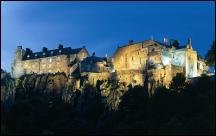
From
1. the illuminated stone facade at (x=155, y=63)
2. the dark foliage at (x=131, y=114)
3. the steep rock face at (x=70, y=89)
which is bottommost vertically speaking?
the dark foliage at (x=131, y=114)

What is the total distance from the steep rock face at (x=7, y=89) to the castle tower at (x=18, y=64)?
7.78 metres

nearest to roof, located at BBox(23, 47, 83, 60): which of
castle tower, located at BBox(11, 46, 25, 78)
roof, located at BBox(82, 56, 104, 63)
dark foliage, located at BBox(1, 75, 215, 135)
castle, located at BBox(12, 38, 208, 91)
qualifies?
castle, located at BBox(12, 38, 208, 91)

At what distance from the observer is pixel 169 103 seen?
80750 mm

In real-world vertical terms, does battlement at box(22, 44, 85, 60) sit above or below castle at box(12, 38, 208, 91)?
above

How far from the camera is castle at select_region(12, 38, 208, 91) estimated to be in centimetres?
9900

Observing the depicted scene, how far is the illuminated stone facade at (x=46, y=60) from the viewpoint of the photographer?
119 m

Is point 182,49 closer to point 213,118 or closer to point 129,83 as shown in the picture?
point 129,83

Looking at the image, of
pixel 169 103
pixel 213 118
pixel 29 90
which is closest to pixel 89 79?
pixel 29 90

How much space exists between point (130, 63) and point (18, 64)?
3011 cm

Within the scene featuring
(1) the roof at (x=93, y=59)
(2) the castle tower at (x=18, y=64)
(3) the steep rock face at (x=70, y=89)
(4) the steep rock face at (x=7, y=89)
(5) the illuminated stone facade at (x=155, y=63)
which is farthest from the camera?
(2) the castle tower at (x=18, y=64)

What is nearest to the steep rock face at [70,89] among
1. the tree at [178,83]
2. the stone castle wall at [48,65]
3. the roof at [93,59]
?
the stone castle wall at [48,65]

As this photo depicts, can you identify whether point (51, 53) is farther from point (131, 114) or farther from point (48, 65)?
point (131, 114)

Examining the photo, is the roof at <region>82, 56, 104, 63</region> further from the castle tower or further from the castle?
the castle tower

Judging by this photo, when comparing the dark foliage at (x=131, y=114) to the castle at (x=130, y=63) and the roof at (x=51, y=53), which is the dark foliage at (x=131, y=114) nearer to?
the castle at (x=130, y=63)
